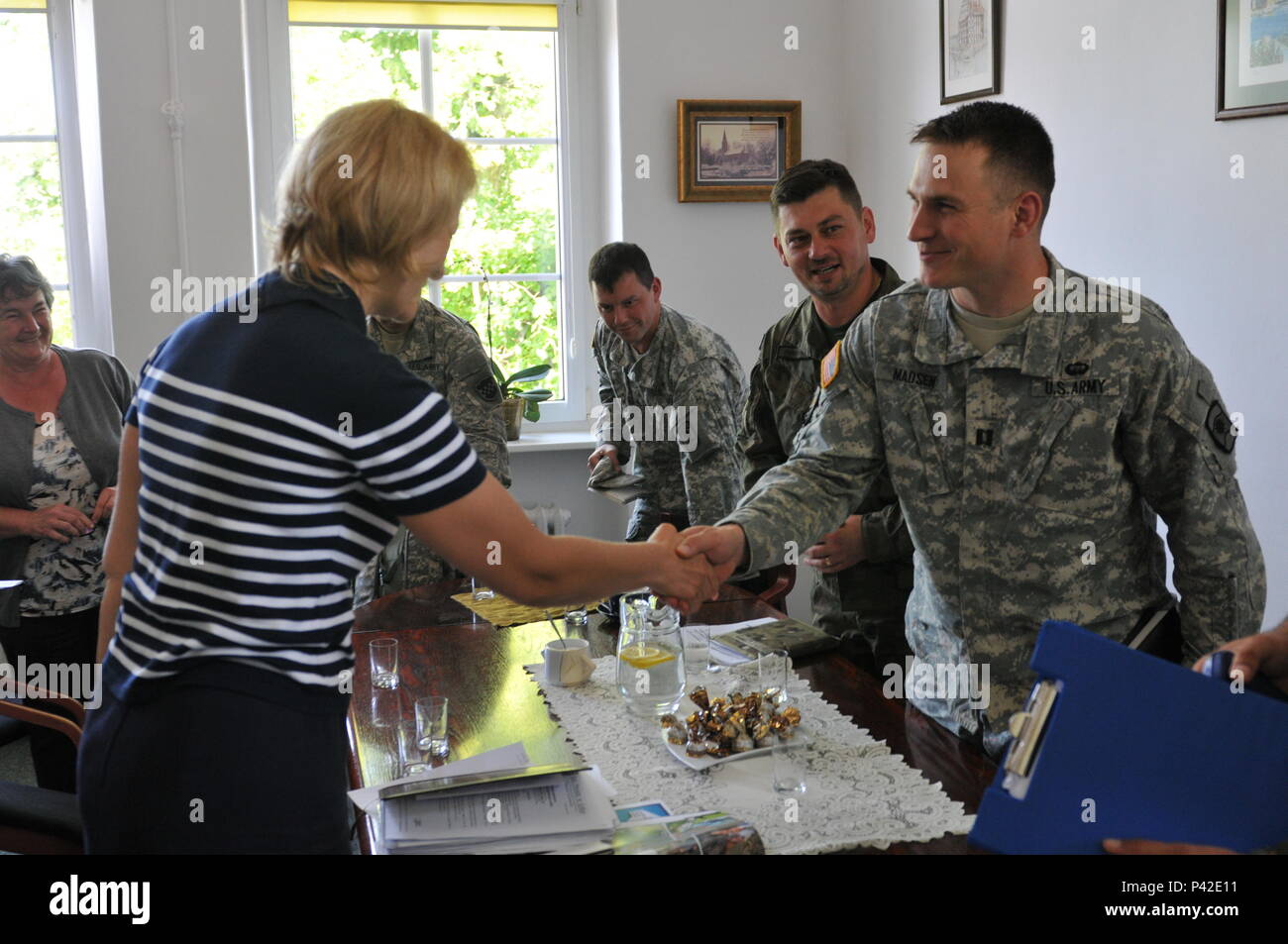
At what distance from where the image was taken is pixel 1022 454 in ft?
6.38

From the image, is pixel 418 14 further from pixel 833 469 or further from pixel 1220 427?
pixel 1220 427

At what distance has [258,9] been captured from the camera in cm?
459

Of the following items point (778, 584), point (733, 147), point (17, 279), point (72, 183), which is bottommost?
point (778, 584)

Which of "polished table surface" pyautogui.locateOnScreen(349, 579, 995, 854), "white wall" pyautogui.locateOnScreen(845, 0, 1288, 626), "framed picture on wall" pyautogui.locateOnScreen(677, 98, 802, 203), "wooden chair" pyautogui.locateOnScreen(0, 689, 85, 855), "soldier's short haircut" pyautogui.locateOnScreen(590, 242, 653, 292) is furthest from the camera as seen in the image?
"framed picture on wall" pyautogui.locateOnScreen(677, 98, 802, 203)

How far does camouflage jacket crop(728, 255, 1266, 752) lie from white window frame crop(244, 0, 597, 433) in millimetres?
3106

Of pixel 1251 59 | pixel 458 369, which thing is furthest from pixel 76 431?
pixel 1251 59

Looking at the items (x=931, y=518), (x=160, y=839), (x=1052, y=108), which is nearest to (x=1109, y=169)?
(x=1052, y=108)

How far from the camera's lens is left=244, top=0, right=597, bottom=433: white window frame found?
4.61 metres

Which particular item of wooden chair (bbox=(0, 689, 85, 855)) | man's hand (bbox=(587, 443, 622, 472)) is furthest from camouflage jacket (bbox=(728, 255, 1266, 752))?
man's hand (bbox=(587, 443, 622, 472))

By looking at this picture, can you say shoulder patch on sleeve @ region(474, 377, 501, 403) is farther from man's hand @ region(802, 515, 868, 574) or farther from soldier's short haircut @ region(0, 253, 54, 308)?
man's hand @ region(802, 515, 868, 574)

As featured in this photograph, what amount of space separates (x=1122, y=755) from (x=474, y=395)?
267 centimetres

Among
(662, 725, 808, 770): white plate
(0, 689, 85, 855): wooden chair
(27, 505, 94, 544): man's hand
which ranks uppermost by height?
(27, 505, 94, 544): man's hand

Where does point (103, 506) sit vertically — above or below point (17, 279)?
below

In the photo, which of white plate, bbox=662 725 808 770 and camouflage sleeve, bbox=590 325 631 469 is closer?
white plate, bbox=662 725 808 770
